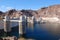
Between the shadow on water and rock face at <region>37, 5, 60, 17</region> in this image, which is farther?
rock face at <region>37, 5, 60, 17</region>

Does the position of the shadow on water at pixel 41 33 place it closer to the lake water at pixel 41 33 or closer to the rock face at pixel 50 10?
the lake water at pixel 41 33

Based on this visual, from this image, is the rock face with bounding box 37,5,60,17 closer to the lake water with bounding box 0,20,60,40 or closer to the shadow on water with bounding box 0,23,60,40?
the lake water with bounding box 0,20,60,40

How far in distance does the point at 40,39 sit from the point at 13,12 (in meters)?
78.3

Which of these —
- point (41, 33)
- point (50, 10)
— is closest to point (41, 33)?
point (41, 33)

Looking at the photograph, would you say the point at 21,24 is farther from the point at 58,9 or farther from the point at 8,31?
the point at 58,9

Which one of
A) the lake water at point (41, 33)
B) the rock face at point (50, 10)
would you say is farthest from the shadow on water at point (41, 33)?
the rock face at point (50, 10)

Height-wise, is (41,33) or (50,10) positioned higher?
(50,10)

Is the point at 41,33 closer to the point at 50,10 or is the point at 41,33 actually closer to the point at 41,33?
the point at 41,33

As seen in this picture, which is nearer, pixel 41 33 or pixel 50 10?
pixel 41 33

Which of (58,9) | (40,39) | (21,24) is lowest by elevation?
(40,39)

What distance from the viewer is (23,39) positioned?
77.9 ft

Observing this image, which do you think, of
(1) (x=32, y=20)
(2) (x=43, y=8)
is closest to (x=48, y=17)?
(2) (x=43, y=8)

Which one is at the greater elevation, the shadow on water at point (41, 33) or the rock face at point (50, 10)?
the rock face at point (50, 10)

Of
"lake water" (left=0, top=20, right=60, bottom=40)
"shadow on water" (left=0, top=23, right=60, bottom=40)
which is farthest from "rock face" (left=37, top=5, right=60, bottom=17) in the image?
"shadow on water" (left=0, top=23, right=60, bottom=40)
